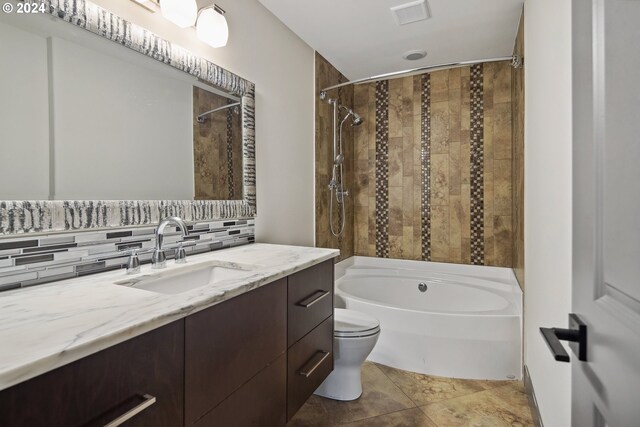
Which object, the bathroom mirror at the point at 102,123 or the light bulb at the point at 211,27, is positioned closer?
the bathroom mirror at the point at 102,123

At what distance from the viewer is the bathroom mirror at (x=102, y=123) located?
102cm

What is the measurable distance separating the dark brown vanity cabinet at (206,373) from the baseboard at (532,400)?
1.07 metres

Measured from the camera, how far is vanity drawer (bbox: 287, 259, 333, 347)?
→ 1312 millimetres

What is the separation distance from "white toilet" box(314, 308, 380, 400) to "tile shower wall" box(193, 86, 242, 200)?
953 mm

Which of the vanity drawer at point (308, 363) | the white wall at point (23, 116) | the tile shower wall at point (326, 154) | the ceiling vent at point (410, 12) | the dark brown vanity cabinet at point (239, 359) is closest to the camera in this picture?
the dark brown vanity cabinet at point (239, 359)

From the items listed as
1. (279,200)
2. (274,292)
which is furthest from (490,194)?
(274,292)

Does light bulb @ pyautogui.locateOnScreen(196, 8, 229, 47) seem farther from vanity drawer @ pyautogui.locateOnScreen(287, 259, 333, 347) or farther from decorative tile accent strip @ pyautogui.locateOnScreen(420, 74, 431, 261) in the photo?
decorative tile accent strip @ pyautogui.locateOnScreen(420, 74, 431, 261)

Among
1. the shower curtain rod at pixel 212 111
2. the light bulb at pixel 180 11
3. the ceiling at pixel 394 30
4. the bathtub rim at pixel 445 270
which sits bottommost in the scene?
the bathtub rim at pixel 445 270

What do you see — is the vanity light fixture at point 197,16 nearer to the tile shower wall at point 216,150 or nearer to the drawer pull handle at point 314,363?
the tile shower wall at point 216,150

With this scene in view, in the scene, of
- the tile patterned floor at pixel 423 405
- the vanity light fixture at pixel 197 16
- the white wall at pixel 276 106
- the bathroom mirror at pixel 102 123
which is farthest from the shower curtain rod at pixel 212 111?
the tile patterned floor at pixel 423 405

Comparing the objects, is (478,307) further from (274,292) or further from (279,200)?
(274,292)

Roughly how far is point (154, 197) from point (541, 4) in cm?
189

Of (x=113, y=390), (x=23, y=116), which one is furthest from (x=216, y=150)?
(x=113, y=390)

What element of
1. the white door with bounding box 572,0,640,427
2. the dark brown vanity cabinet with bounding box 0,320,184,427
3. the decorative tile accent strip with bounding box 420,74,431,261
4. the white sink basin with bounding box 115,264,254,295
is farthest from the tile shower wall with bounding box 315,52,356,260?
the white door with bounding box 572,0,640,427
